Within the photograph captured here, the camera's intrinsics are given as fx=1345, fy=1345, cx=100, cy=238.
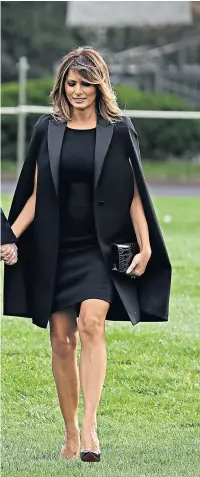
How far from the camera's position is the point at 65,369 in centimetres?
575

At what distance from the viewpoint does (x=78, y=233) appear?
5.66 m

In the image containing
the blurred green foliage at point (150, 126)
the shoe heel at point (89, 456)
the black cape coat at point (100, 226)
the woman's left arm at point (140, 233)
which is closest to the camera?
the shoe heel at point (89, 456)

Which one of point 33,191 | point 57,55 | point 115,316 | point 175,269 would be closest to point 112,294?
point 115,316

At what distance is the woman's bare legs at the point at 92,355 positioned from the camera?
553cm

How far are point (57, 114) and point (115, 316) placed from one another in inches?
35.9

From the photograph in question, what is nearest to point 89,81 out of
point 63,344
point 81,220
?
point 81,220

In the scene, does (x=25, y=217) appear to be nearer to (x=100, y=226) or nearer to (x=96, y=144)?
(x=100, y=226)

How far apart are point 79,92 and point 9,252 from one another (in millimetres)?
745

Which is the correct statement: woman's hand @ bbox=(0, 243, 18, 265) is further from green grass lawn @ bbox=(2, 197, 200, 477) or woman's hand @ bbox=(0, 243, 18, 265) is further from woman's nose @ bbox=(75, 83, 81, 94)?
green grass lawn @ bbox=(2, 197, 200, 477)

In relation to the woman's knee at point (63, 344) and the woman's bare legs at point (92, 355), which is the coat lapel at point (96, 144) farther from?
the woman's knee at point (63, 344)

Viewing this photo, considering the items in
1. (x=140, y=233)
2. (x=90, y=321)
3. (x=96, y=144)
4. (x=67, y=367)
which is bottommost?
(x=67, y=367)

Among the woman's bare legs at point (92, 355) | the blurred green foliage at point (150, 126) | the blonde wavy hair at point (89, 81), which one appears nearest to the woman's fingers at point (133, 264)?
the woman's bare legs at point (92, 355)

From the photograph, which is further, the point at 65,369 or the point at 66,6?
the point at 66,6

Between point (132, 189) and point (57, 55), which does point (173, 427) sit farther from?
point (57, 55)
